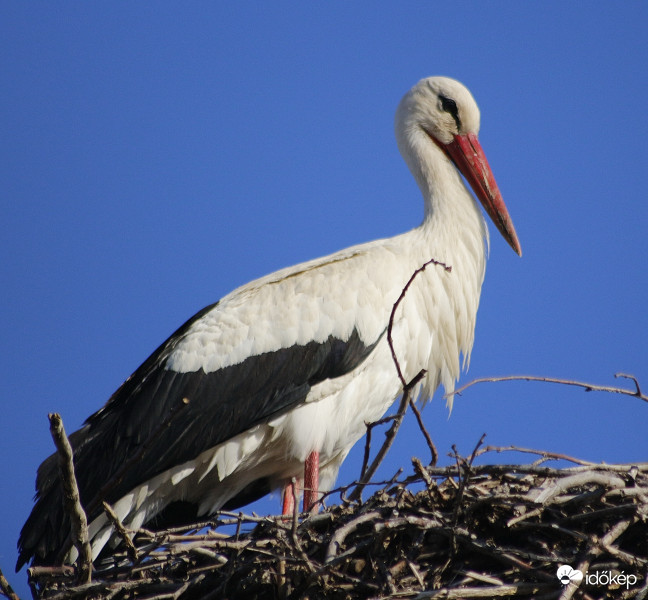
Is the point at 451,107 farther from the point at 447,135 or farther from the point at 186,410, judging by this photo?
the point at 186,410

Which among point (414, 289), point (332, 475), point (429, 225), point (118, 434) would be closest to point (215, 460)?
point (118, 434)

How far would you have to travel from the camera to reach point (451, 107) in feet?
20.3

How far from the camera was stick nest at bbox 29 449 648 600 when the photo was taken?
3.56 meters

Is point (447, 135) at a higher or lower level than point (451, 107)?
lower

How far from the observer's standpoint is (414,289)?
543 cm

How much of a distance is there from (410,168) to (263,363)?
164cm

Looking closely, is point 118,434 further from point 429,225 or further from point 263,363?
point 429,225

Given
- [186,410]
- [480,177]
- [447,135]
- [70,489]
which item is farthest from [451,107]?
[70,489]

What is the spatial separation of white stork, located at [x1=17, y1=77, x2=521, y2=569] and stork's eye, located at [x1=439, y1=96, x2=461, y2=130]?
2.66ft

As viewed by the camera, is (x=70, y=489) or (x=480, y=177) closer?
(x=70, y=489)

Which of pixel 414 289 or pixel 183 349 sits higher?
pixel 414 289

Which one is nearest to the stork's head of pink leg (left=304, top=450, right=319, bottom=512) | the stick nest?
pink leg (left=304, top=450, right=319, bottom=512)

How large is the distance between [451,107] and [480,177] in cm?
47

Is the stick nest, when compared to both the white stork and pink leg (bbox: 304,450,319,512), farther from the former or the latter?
pink leg (bbox: 304,450,319,512)
